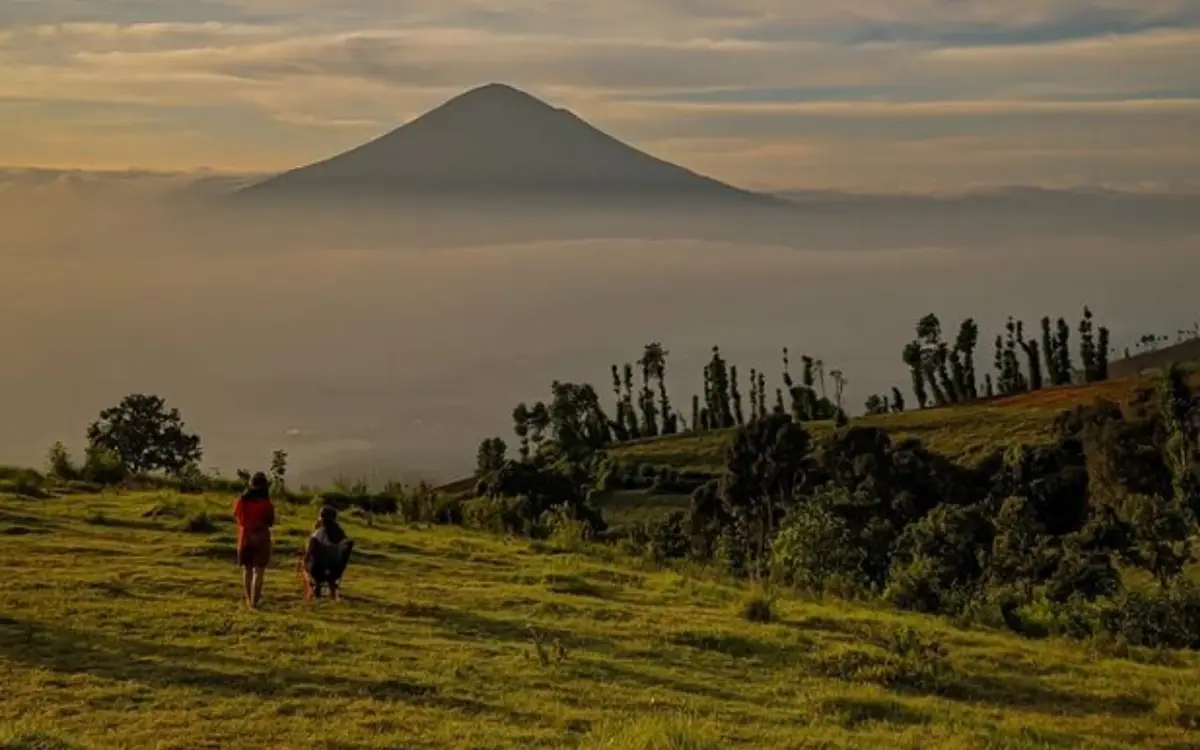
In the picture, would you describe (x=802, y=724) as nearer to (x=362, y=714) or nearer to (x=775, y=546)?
(x=362, y=714)

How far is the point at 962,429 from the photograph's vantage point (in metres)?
73.4

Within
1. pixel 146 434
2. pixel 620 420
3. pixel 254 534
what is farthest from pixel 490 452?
pixel 254 534

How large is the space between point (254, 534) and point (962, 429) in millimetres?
67036

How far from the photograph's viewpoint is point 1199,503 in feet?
131

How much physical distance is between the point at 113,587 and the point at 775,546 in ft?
48.4

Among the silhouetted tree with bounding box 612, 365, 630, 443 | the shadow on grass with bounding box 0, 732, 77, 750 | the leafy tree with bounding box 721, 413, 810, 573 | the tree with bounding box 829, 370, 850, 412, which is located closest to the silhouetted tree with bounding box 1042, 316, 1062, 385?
the tree with bounding box 829, 370, 850, 412

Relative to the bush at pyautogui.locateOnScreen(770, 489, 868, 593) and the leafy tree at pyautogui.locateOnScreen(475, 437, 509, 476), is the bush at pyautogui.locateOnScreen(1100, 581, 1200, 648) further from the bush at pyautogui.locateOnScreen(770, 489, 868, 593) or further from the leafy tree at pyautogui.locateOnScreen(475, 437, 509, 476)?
the leafy tree at pyautogui.locateOnScreen(475, 437, 509, 476)

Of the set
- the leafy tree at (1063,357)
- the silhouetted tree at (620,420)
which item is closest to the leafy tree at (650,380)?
the silhouetted tree at (620,420)

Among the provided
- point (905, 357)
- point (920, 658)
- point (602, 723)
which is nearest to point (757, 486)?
point (920, 658)

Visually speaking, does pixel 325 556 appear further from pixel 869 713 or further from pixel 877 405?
pixel 877 405

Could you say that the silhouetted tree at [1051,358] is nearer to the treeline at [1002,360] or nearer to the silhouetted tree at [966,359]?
the treeline at [1002,360]

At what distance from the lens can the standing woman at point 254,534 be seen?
11.0m

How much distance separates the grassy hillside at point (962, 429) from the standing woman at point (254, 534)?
55.1 m

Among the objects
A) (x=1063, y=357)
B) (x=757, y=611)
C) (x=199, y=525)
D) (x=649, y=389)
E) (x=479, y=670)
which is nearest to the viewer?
(x=479, y=670)
